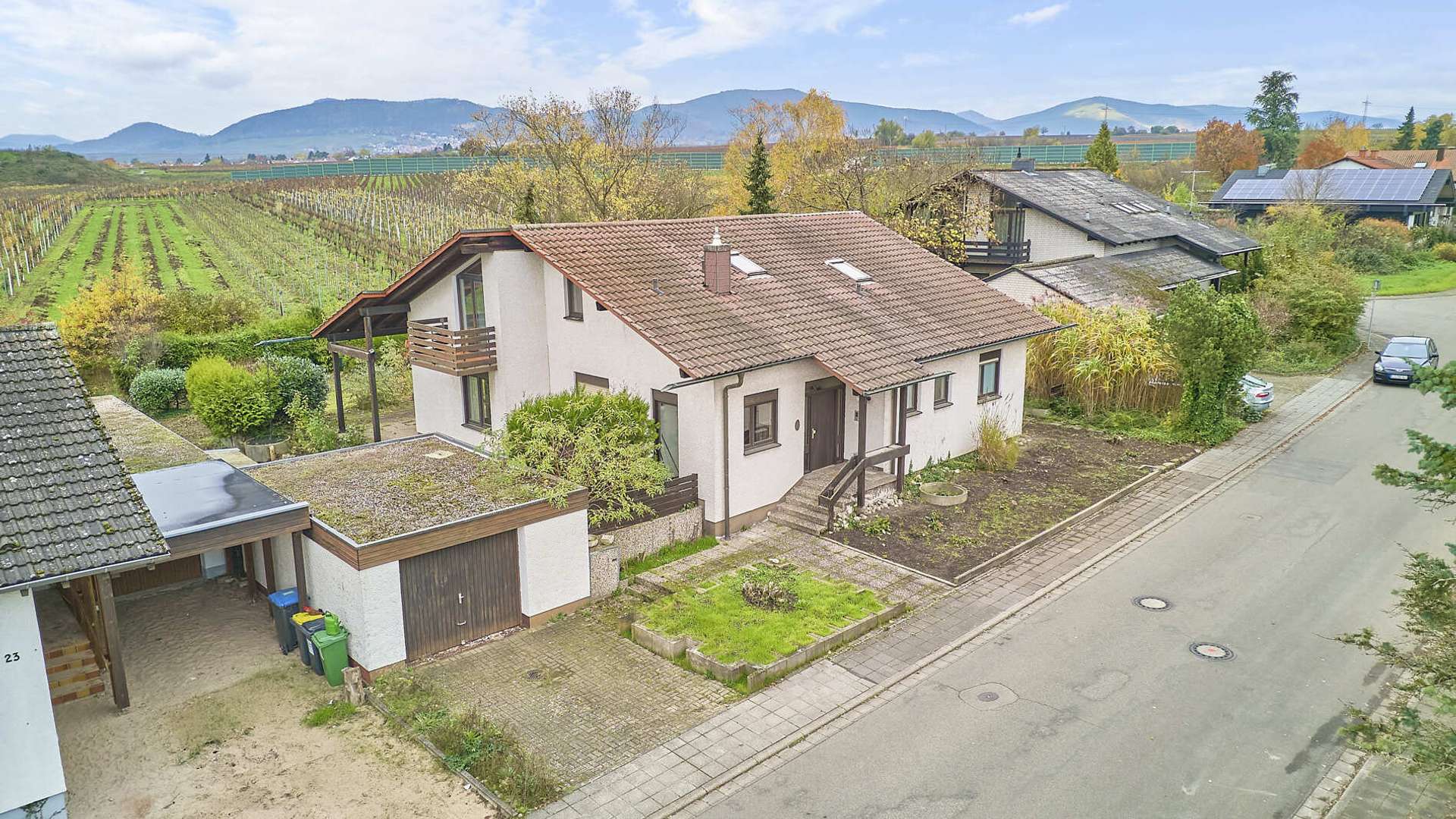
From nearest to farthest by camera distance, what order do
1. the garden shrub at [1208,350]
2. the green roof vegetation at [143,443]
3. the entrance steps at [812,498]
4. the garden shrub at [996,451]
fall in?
the green roof vegetation at [143,443]
the entrance steps at [812,498]
the garden shrub at [996,451]
the garden shrub at [1208,350]

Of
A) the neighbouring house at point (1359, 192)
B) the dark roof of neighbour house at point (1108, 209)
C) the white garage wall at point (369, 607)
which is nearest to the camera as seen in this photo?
the white garage wall at point (369, 607)

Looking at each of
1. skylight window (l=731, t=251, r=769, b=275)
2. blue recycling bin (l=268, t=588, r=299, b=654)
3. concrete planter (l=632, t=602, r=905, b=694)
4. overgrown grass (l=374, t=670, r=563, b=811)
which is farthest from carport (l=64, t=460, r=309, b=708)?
skylight window (l=731, t=251, r=769, b=275)

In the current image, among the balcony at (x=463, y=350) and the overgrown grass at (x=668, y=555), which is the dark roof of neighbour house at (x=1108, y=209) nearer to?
the overgrown grass at (x=668, y=555)

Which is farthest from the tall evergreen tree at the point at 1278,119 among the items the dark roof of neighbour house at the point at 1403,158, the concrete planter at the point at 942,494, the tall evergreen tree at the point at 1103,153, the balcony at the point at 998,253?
the concrete planter at the point at 942,494

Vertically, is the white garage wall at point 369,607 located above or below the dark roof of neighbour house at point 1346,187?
below

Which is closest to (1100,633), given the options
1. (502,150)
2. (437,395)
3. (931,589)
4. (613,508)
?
(931,589)

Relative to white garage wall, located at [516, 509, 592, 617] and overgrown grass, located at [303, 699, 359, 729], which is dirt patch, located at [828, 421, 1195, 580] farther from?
overgrown grass, located at [303, 699, 359, 729]

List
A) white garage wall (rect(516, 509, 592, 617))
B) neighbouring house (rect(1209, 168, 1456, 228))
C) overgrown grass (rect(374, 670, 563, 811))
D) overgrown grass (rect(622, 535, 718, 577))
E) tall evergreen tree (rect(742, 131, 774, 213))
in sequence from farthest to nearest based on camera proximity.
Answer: neighbouring house (rect(1209, 168, 1456, 228)), tall evergreen tree (rect(742, 131, 774, 213)), overgrown grass (rect(622, 535, 718, 577)), white garage wall (rect(516, 509, 592, 617)), overgrown grass (rect(374, 670, 563, 811))

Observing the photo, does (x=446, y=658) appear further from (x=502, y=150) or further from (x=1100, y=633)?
(x=502, y=150)

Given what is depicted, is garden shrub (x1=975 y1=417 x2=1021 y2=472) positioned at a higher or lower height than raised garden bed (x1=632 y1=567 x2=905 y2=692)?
higher
